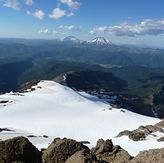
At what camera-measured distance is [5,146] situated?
22.2 metres

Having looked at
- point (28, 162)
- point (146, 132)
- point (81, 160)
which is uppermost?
point (81, 160)

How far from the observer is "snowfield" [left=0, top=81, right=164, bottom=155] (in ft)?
249

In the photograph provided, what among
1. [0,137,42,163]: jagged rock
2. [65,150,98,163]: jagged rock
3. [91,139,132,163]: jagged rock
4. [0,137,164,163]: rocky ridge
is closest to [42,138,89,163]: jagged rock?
[0,137,164,163]: rocky ridge

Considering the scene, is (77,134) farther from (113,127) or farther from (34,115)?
(34,115)

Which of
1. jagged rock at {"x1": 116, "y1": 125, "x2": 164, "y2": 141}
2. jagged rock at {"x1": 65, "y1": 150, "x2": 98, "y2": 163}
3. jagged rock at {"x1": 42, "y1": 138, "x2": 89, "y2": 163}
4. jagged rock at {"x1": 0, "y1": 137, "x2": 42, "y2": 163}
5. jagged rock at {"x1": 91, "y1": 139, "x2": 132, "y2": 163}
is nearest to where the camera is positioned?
jagged rock at {"x1": 65, "y1": 150, "x2": 98, "y2": 163}

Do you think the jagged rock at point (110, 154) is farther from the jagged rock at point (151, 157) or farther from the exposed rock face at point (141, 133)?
the exposed rock face at point (141, 133)

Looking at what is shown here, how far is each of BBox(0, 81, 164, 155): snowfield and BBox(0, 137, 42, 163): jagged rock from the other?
3375cm

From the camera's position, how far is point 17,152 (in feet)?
72.9

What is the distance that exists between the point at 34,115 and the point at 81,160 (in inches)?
3038

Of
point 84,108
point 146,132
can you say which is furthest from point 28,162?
point 84,108

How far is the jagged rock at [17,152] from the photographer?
21938 millimetres

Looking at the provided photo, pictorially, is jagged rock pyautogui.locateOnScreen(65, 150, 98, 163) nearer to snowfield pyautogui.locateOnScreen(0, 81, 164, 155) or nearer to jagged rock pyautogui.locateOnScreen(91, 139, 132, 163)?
jagged rock pyautogui.locateOnScreen(91, 139, 132, 163)

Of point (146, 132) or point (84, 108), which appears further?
point (84, 108)

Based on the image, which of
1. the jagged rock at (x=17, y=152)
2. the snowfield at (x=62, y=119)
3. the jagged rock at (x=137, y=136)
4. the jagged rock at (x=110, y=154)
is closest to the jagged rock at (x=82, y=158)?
the jagged rock at (x=17, y=152)
